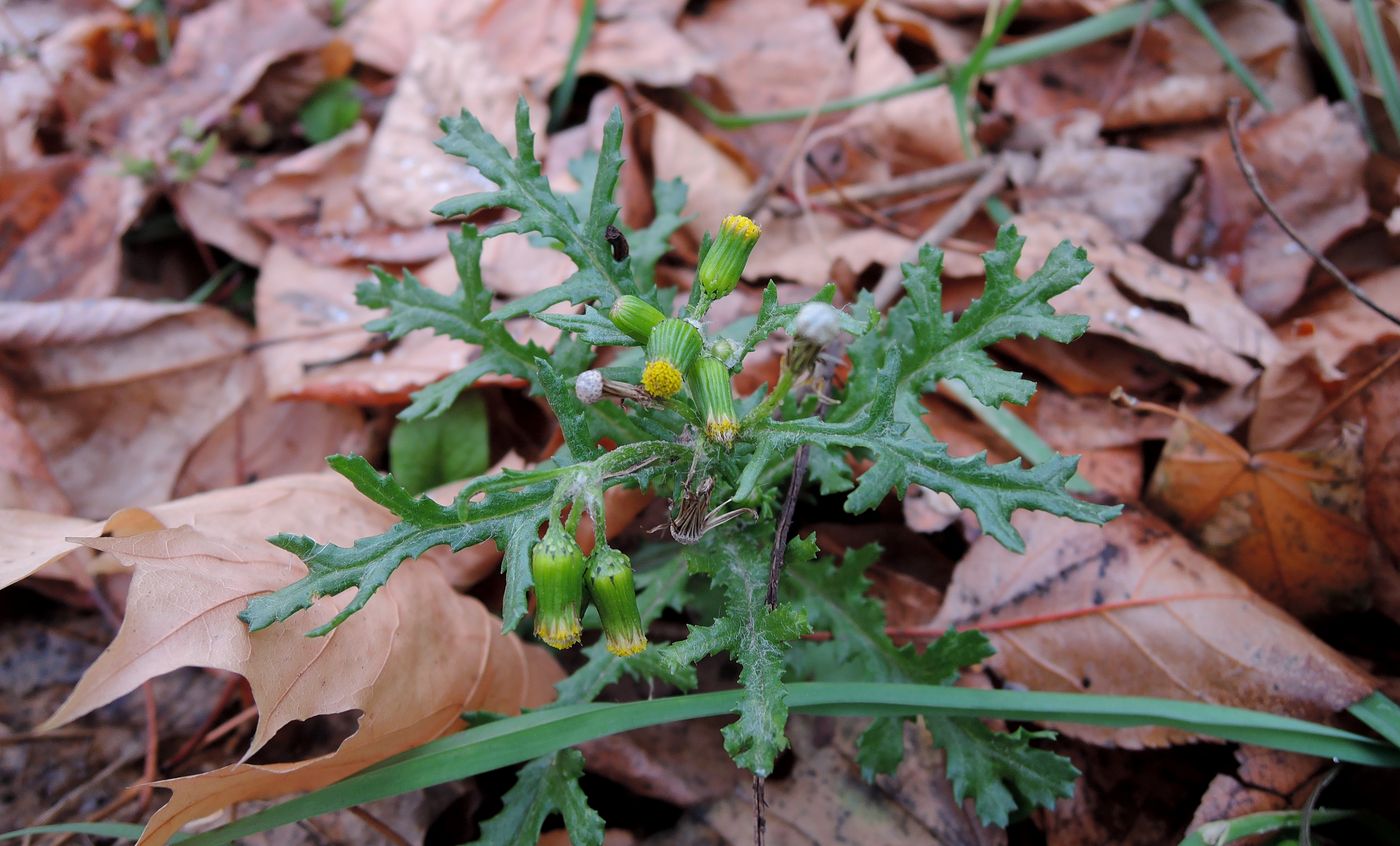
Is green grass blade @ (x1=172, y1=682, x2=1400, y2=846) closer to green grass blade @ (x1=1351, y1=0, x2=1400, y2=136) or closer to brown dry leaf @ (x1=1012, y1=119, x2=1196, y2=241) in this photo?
brown dry leaf @ (x1=1012, y1=119, x2=1196, y2=241)

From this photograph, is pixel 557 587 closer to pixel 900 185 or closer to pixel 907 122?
pixel 900 185

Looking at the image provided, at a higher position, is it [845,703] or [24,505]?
[845,703]

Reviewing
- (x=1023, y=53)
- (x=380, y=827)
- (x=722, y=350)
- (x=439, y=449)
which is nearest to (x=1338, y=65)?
(x=1023, y=53)

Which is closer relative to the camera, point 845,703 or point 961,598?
point 845,703

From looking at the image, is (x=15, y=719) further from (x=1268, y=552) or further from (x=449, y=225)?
(x=1268, y=552)

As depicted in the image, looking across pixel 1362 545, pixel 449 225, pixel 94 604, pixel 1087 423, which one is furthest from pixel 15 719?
pixel 1362 545

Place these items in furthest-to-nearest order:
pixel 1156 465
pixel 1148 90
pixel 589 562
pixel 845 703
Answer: pixel 1148 90
pixel 1156 465
pixel 845 703
pixel 589 562

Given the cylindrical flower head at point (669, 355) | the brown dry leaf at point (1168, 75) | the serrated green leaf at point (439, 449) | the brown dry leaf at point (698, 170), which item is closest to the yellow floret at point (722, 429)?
the cylindrical flower head at point (669, 355)
